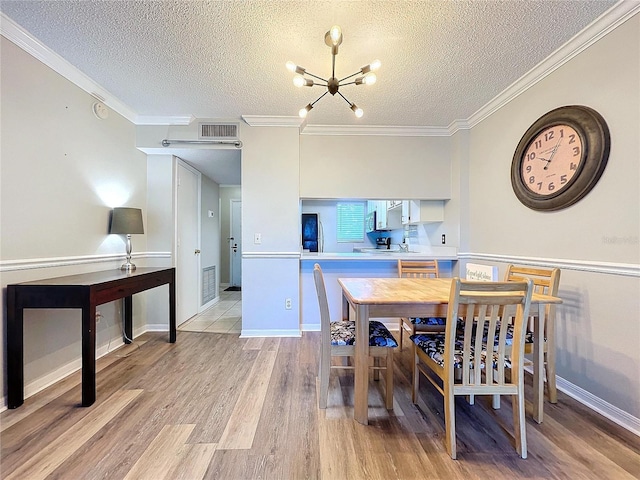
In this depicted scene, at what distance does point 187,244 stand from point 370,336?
9.57ft

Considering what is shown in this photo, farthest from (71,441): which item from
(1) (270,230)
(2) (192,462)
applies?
(1) (270,230)

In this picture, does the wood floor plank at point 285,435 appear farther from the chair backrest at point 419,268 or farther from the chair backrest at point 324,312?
the chair backrest at point 419,268

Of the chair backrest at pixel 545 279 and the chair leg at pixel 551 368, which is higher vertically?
the chair backrest at pixel 545 279

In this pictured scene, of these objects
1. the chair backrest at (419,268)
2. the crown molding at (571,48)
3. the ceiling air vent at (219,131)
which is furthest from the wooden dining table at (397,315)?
the ceiling air vent at (219,131)

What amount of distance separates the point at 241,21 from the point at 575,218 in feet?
8.48

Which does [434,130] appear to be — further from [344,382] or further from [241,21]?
[344,382]

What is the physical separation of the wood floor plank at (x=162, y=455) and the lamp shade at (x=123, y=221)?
71.1 inches

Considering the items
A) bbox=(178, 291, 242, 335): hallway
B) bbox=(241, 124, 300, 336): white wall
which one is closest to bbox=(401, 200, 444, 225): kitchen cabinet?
bbox=(241, 124, 300, 336): white wall

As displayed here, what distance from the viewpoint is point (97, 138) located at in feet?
8.28

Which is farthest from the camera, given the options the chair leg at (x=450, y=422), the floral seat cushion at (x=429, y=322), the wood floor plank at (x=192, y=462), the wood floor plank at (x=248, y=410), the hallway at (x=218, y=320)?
the hallway at (x=218, y=320)

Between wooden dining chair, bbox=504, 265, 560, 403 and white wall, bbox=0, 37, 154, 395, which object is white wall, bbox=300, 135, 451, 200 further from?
white wall, bbox=0, 37, 154, 395

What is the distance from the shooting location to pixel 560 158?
2002mm

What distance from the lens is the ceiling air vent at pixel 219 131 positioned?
3.08 meters

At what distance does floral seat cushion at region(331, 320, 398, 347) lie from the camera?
68.7 inches
